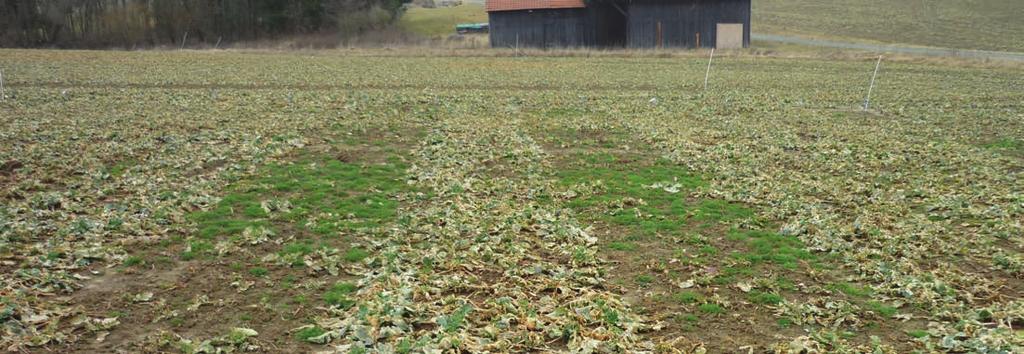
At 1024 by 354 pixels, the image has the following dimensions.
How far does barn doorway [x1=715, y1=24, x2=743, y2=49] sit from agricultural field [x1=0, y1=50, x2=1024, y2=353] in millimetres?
33371

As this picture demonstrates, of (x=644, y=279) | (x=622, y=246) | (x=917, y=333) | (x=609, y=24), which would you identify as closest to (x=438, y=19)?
(x=609, y=24)

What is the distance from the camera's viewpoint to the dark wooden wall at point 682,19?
2132 inches

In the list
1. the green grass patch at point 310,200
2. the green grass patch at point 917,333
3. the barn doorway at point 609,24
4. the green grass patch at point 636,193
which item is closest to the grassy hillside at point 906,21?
the barn doorway at point 609,24

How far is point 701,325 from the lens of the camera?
7016 millimetres

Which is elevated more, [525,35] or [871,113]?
[525,35]

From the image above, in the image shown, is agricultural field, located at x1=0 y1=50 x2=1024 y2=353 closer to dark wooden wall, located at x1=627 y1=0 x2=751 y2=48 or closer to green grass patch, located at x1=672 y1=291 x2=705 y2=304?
green grass patch, located at x1=672 y1=291 x2=705 y2=304

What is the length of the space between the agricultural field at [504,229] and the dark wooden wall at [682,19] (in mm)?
33510

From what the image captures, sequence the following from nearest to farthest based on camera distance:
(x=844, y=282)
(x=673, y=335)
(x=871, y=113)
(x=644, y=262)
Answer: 1. (x=673, y=335)
2. (x=844, y=282)
3. (x=644, y=262)
4. (x=871, y=113)

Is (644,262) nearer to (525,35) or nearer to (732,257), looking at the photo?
(732,257)

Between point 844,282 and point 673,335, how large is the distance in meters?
2.66

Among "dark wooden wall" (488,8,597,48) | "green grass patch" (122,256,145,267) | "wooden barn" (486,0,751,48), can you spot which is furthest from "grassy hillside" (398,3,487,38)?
"green grass patch" (122,256,145,267)

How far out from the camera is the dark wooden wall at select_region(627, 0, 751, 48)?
54156 millimetres

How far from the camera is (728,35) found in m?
54.3

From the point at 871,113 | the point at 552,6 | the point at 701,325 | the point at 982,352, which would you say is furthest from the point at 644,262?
the point at 552,6
